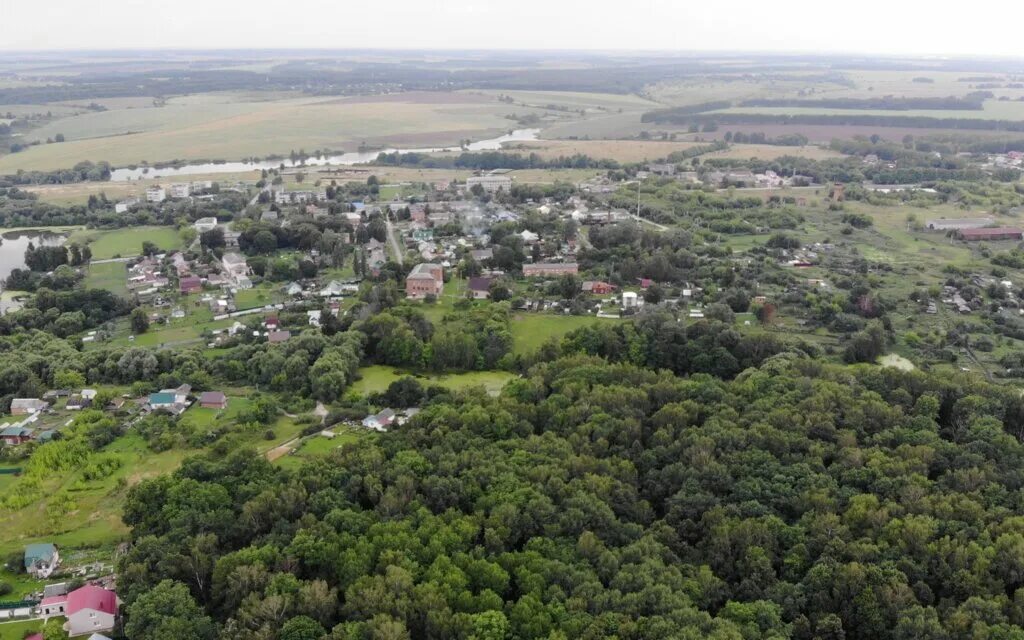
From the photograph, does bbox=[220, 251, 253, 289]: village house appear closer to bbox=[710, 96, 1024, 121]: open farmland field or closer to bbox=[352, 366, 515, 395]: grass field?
bbox=[352, 366, 515, 395]: grass field

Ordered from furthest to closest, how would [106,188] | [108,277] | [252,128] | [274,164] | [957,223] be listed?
[252,128]
[274,164]
[106,188]
[957,223]
[108,277]

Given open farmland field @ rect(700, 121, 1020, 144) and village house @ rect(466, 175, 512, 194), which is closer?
village house @ rect(466, 175, 512, 194)

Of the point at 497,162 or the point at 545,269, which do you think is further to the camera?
the point at 497,162

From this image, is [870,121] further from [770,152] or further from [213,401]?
[213,401]

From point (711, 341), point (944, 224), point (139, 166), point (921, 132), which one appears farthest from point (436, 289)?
point (921, 132)

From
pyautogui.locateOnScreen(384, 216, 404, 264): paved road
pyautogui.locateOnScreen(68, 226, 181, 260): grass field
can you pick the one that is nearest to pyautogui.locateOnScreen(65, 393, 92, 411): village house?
pyautogui.locateOnScreen(384, 216, 404, 264): paved road

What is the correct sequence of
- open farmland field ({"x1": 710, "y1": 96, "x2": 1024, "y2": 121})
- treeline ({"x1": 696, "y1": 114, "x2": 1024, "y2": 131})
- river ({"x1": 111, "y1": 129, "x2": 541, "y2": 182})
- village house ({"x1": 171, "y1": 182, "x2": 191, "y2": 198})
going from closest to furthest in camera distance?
village house ({"x1": 171, "y1": 182, "x2": 191, "y2": 198})
river ({"x1": 111, "y1": 129, "x2": 541, "y2": 182})
treeline ({"x1": 696, "y1": 114, "x2": 1024, "y2": 131})
open farmland field ({"x1": 710, "y1": 96, "x2": 1024, "y2": 121})

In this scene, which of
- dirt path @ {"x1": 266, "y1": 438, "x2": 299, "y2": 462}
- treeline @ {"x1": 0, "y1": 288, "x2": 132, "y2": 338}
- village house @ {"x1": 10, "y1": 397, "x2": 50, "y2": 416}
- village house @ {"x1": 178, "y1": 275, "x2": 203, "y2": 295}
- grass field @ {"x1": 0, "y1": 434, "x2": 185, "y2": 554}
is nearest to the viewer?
grass field @ {"x1": 0, "y1": 434, "x2": 185, "y2": 554}

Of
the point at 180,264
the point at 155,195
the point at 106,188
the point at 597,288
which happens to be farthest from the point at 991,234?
the point at 106,188
